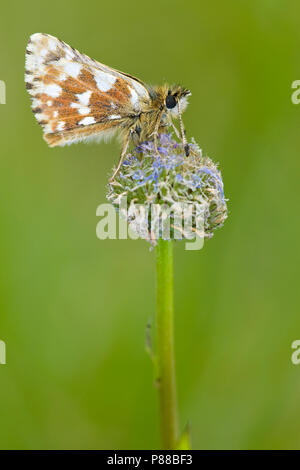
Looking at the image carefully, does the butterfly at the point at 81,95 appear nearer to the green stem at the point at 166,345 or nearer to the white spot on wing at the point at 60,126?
the white spot on wing at the point at 60,126

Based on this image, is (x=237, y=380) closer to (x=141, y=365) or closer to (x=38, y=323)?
(x=141, y=365)

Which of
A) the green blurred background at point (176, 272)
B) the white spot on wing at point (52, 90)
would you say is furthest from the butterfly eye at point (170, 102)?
the green blurred background at point (176, 272)

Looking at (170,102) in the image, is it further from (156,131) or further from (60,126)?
(60,126)

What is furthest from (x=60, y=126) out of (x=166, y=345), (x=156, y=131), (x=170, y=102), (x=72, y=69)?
(x=166, y=345)

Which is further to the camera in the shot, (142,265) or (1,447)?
(142,265)

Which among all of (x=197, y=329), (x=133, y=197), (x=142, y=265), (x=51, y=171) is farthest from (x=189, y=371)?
(x=51, y=171)

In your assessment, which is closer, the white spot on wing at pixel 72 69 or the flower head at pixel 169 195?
the flower head at pixel 169 195
